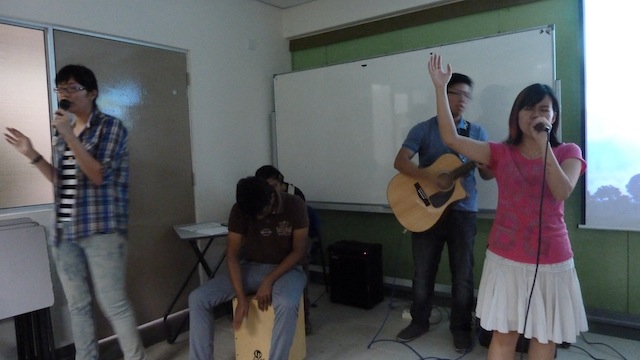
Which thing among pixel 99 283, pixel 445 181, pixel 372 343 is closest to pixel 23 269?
pixel 99 283

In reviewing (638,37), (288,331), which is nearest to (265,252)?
(288,331)

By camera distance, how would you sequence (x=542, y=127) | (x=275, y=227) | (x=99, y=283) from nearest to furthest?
(x=542, y=127), (x=99, y=283), (x=275, y=227)

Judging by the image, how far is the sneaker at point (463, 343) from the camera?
2.49 meters

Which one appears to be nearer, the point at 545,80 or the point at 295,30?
the point at 545,80

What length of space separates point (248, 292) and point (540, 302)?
1408mm

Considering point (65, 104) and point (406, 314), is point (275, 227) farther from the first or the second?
point (406, 314)

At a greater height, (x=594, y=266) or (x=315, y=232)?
(x=315, y=232)

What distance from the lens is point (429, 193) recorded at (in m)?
2.45

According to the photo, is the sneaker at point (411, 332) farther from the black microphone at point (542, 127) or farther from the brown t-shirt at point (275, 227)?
the black microphone at point (542, 127)

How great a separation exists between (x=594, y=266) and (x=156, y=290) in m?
2.85

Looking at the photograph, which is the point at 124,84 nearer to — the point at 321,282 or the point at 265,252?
the point at 265,252

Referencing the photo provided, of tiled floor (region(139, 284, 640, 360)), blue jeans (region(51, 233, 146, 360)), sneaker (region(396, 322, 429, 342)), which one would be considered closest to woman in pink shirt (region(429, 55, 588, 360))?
tiled floor (region(139, 284, 640, 360))

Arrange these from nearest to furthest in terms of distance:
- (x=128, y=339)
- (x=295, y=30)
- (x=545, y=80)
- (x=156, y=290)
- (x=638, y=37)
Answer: (x=128, y=339) → (x=638, y=37) → (x=545, y=80) → (x=156, y=290) → (x=295, y=30)

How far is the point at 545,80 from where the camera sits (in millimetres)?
2660
